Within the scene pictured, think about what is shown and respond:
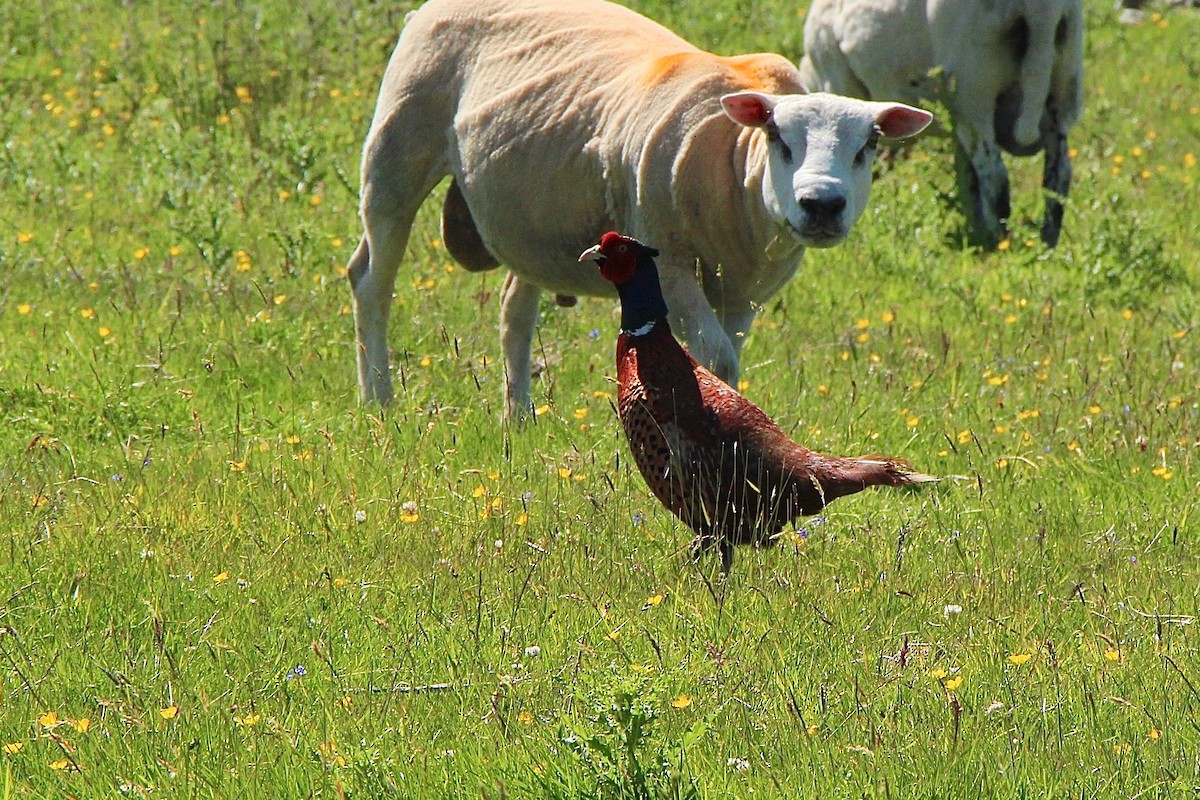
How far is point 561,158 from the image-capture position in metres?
6.36

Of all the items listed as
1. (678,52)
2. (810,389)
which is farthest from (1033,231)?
(678,52)

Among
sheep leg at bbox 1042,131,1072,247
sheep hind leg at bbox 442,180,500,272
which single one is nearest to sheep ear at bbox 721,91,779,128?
sheep hind leg at bbox 442,180,500,272

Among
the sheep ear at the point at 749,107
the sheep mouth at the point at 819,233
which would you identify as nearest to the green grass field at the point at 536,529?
the sheep mouth at the point at 819,233

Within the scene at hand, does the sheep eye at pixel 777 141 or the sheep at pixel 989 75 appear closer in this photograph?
the sheep eye at pixel 777 141

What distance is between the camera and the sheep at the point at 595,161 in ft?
18.1

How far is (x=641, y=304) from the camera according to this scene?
16.5 ft

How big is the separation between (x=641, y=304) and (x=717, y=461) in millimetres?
545

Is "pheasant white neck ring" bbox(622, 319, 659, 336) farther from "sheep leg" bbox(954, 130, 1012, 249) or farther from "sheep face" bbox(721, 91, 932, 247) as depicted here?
"sheep leg" bbox(954, 130, 1012, 249)

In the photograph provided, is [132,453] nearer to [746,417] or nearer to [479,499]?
[479,499]

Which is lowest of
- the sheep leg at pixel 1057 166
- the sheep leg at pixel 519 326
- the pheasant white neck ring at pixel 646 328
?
the sheep leg at pixel 1057 166

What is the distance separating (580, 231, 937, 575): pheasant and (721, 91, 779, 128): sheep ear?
93 cm

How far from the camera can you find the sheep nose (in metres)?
5.25

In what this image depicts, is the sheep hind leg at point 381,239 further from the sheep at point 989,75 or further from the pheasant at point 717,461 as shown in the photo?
the sheep at point 989,75

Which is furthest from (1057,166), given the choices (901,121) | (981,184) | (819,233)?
Result: (819,233)
